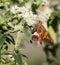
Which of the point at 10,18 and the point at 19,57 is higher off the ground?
the point at 10,18

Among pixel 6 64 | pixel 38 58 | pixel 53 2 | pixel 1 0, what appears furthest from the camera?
pixel 38 58

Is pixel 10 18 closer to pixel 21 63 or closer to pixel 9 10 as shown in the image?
pixel 9 10

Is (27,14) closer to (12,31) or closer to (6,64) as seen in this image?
(12,31)

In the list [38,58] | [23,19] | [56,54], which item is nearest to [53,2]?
[56,54]

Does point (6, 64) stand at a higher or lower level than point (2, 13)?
lower

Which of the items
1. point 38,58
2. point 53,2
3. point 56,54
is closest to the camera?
point 53,2

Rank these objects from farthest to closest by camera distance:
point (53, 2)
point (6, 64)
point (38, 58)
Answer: point (38, 58) < point (53, 2) < point (6, 64)

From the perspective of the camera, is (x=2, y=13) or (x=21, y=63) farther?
(x=2, y=13)

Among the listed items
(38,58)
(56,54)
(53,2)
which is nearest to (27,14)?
(53,2)

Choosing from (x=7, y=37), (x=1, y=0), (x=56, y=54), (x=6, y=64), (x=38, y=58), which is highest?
(x=1, y=0)
